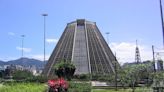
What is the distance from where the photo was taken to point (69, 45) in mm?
151000

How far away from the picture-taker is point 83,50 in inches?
5910

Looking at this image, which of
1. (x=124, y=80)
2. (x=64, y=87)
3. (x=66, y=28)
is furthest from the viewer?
(x=66, y=28)

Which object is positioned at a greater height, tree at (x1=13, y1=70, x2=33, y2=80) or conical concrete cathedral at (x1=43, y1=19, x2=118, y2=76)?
conical concrete cathedral at (x1=43, y1=19, x2=118, y2=76)

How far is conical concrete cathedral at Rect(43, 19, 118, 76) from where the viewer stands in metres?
140

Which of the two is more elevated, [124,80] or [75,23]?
[75,23]

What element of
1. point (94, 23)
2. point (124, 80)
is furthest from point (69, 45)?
point (124, 80)

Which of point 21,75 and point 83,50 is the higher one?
point 83,50

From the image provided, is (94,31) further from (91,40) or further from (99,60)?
(99,60)

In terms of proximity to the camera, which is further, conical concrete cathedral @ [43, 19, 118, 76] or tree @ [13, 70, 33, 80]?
conical concrete cathedral @ [43, 19, 118, 76]

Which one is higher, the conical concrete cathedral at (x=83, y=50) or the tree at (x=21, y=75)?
the conical concrete cathedral at (x=83, y=50)

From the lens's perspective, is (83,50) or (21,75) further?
(83,50)

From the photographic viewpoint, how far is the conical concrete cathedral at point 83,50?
14025 cm

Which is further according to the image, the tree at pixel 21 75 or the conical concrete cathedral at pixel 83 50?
the conical concrete cathedral at pixel 83 50

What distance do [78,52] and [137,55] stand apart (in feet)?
82.9
